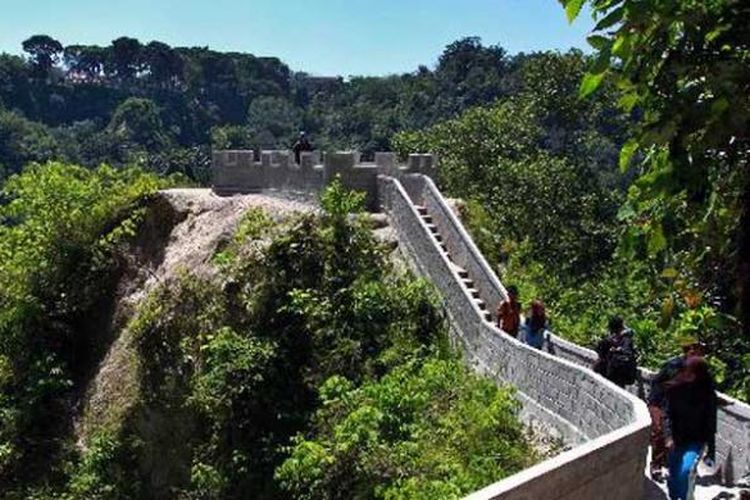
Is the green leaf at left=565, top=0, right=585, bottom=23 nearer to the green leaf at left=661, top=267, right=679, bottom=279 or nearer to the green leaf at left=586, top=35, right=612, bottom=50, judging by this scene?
the green leaf at left=586, top=35, right=612, bottom=50

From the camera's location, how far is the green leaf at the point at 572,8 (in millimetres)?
4527

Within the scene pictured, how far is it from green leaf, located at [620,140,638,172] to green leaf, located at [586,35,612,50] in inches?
22.6

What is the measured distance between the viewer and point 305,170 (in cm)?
2403

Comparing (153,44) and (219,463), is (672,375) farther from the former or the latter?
(153,44)

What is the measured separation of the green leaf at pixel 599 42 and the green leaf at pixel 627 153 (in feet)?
1.88

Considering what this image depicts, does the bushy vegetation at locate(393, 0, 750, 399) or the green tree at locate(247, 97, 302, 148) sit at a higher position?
the bushy vegetation at locate(393, 0, 750, 399)

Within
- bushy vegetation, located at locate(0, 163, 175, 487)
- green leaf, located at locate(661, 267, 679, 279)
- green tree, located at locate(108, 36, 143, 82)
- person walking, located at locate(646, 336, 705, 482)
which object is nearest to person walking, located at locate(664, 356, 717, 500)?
person walking, located at locate(646, 336, 705, 482)

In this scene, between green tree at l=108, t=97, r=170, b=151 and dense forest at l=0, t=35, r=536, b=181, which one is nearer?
dense forest at l=0, t=35, r=536, b=181

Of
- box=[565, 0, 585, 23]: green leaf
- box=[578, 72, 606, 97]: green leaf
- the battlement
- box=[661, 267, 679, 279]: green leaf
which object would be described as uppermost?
box=[565, 0, 585, 23]: green leaf

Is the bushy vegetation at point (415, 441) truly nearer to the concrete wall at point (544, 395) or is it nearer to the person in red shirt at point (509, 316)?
the concrete wall at point (544, 395)

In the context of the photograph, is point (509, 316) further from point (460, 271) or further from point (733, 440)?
point (733, 440)

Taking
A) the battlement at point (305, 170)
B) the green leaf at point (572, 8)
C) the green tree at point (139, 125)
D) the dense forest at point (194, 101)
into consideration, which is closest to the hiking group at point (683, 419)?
the green leaf at point (572, 8)

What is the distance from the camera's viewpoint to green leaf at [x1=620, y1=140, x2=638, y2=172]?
5.00 meters

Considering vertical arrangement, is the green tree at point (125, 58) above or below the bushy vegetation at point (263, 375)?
above
